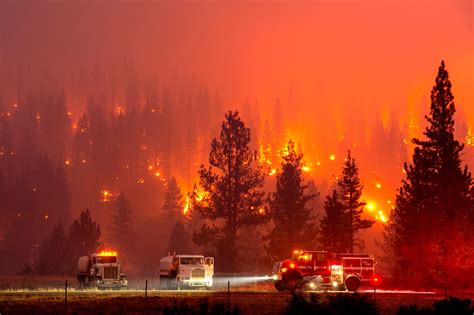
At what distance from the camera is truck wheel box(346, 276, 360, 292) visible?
143 feet

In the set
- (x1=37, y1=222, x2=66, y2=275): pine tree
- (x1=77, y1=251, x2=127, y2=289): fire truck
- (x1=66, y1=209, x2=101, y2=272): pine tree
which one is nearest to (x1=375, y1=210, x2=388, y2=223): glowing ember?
(x1=37, y1=222, x2=66, y2=275): pine tree

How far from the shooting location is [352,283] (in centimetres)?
4369

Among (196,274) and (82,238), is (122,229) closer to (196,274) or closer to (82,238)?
(82,238)

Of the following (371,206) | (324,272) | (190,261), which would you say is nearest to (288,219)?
(190,261)

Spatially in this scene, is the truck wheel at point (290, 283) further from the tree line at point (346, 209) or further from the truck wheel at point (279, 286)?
the tree line at point (346, 209)

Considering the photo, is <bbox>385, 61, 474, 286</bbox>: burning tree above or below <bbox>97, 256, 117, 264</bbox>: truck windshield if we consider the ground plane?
above

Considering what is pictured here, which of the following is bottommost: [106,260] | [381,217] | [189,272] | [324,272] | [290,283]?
[290,283]

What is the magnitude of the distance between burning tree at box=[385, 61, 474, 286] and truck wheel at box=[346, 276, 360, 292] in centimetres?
1013

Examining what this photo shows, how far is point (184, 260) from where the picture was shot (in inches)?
1965

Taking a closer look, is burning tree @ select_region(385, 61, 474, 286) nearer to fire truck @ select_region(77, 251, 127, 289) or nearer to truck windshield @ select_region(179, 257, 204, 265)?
truck windshield @ select_region(179, 257, 204, 265)

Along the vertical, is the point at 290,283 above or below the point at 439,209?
below

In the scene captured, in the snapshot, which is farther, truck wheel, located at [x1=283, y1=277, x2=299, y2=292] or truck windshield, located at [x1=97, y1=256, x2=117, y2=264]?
truck windshield, located at [x1=97, y1=256, x2=117, y2=264]

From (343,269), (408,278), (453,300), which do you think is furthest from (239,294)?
(408,278)

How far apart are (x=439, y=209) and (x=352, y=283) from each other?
12.8 metres
